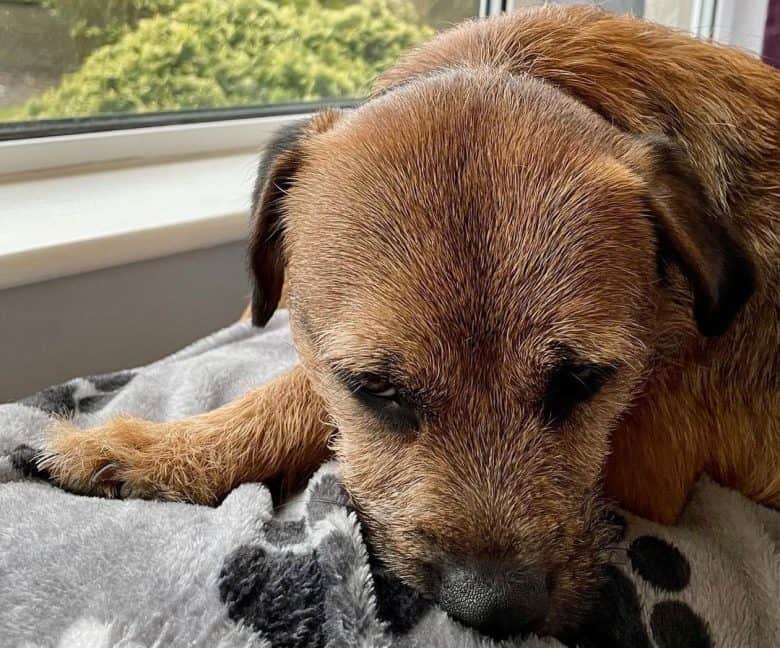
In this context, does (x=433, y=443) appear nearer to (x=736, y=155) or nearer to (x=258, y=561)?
(x=258, y=561)

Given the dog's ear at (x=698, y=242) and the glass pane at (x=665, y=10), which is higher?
the glass pane at (x=665, y=10)

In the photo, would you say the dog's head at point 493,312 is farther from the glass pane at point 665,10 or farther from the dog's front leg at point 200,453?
the glass pane at point 665,10

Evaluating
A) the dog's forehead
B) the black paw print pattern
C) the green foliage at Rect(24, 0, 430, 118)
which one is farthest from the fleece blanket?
the green foliage at Rect(24, 0, 430, 118)

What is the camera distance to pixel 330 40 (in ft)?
9.16

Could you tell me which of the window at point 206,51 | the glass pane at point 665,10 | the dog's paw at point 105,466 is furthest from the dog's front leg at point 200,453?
the glass pane at point 665,10

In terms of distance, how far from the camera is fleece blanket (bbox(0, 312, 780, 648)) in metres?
1.03

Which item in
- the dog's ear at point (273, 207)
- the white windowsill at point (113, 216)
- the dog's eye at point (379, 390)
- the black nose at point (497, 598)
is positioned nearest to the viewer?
the black nose at point (497, 598)

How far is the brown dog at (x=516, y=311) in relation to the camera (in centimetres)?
104

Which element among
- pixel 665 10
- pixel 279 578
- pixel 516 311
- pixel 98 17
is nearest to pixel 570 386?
pixel 516 311

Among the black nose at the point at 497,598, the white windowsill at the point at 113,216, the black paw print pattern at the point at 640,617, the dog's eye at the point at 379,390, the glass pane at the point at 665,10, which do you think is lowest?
the black paw print pattern at the point at 640,617

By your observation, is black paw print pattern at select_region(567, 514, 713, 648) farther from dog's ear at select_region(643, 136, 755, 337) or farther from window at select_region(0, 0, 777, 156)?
window at select_region(0, 0, 777, 156)

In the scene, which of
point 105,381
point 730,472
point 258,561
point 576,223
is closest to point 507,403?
point 576,223

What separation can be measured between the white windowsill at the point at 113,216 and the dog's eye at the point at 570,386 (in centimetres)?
107

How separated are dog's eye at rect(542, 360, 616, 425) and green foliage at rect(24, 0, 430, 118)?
158 cm
